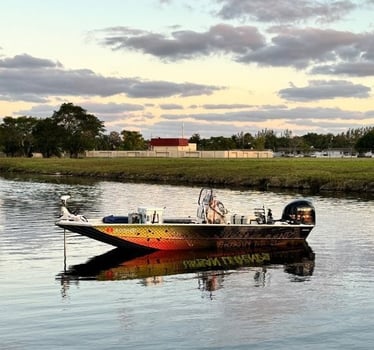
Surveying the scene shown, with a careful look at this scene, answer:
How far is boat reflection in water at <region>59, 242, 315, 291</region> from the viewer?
30328 mm

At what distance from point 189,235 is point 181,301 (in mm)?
11773

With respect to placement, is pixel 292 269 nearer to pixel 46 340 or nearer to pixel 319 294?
pixel 319 294

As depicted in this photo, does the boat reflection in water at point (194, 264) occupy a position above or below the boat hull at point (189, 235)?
below

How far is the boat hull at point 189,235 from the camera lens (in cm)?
3575

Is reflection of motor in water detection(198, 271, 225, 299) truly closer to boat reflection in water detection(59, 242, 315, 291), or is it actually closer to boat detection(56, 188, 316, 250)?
boat reflection in water detection(59, 242, 315, 291)

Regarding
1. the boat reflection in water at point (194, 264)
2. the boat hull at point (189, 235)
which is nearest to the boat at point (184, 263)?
the boat reflection in water at point (194, 264)

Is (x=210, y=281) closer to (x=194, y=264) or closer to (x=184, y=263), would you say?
(x=194, y=264)

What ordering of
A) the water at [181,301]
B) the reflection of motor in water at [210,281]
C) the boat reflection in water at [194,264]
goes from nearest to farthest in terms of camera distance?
the water at [181,301] → the reflection of motor in water at [210,281] → the boat reflection in water at [194,264]

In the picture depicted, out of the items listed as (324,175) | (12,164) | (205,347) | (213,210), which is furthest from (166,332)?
(12,164)

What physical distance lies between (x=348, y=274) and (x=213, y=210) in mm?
8859

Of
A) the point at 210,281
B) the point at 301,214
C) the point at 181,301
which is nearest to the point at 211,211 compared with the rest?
the point at 301,214

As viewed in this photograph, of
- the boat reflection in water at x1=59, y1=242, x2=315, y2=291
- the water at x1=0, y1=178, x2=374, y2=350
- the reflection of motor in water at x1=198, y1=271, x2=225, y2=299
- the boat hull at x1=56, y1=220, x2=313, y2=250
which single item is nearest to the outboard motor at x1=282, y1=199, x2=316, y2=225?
the boat hull at x1=56, y1=220, x2=313, y2=250

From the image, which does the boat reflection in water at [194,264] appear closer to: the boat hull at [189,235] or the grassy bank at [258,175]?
the boat hull at [189,235]

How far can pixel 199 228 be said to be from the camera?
3700 centimetres
